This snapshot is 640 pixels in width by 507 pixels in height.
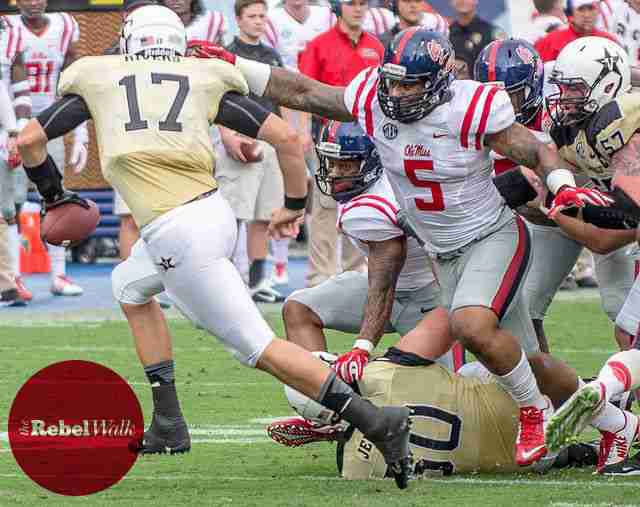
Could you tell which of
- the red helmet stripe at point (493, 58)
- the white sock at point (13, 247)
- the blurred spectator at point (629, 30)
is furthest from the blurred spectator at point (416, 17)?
the red helmet stripe at point (493, 58)

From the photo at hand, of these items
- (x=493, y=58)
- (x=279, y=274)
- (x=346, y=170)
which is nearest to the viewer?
(x=346, y=170)

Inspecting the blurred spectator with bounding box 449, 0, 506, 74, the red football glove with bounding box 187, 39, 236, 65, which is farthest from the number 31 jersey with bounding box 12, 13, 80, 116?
the red football glove with bounding box 187, 39, 236, 65

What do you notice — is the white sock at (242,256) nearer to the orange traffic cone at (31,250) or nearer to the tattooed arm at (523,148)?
the orange traffic cone at (31,250)

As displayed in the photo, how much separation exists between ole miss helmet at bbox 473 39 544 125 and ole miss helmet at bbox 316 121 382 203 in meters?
0.78

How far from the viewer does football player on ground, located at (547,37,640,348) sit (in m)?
5.27

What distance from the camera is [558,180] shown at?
5066 millimetres

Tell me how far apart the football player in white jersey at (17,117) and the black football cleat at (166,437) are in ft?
13.7

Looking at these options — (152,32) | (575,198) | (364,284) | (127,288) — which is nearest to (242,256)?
(364,284)

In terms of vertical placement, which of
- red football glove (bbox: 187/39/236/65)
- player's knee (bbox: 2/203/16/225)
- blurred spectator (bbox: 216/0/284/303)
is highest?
red football glove (bbox: 187/39/236/65)

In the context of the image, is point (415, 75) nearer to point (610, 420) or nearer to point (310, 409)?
point (310, 409)

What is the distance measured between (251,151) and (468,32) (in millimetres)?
1655

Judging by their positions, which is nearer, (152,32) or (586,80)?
(152,32)

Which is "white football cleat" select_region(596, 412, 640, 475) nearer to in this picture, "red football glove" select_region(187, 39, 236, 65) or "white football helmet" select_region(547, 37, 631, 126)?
"white football helmet" select_region(547, 37, 631, 126)

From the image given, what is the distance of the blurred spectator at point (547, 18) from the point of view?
10914mm
